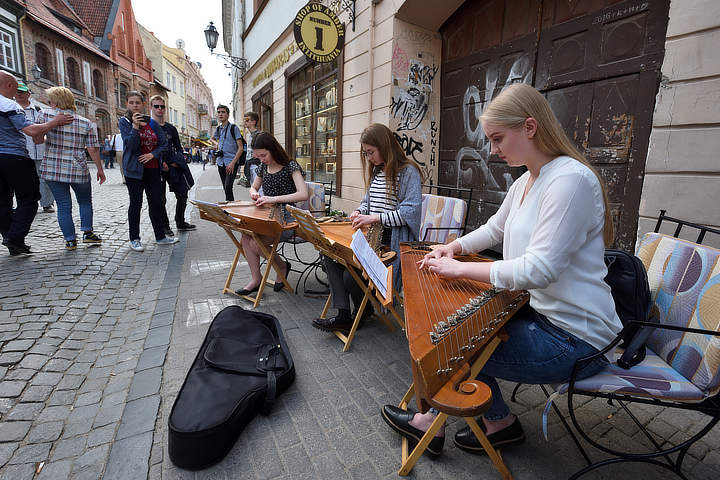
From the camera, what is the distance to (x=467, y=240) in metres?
1.85

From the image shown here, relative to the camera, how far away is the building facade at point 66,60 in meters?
20.4

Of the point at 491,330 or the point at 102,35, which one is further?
the point at 102,35

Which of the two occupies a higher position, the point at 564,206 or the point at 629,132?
the point at 629,132

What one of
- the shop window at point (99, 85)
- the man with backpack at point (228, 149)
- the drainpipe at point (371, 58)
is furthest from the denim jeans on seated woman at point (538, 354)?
the shop window at point (99, 85)

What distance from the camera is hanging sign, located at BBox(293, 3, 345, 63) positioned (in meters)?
5.47

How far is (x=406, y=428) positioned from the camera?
1.69m

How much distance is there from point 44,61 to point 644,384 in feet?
102

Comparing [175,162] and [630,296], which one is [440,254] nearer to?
→ [630,296]

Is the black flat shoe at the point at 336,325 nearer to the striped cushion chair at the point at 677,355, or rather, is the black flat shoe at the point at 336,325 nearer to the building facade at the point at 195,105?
the striped cushion chair at the point at 677,355

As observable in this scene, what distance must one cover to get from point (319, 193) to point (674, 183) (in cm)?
298

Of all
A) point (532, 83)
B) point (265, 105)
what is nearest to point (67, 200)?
point (532, 83)

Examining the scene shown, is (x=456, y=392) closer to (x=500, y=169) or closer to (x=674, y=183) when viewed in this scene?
(x=674, y=183)

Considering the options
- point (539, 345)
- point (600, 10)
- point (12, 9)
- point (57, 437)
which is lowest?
point (57, 437)

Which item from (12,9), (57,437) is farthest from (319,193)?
(12,9)
